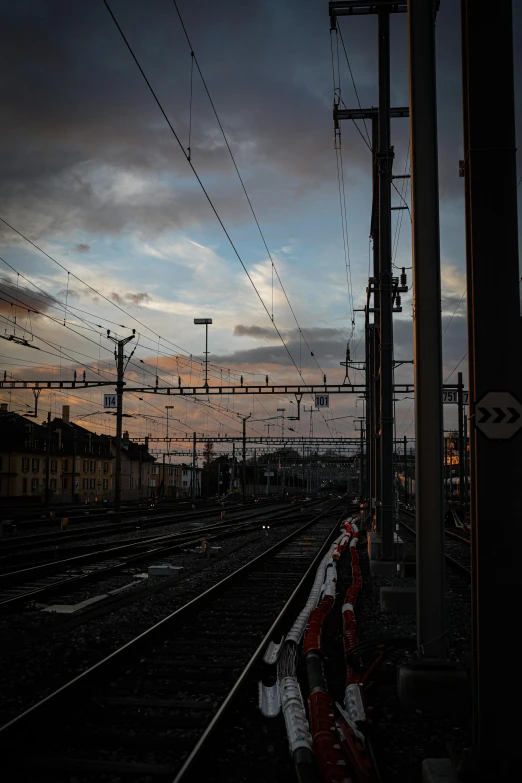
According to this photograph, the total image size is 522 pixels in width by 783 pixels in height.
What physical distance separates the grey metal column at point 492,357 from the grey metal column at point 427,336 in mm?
1768

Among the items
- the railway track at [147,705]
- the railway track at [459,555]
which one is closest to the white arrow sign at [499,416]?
the railway track at [147,705]

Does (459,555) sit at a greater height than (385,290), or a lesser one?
lesser

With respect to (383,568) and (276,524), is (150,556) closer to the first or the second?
(383,568)

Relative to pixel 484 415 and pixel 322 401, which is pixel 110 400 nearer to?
pixel 322 401

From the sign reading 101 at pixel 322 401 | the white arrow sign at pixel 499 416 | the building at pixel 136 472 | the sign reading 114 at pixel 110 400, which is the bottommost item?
the building at pixel 136 472

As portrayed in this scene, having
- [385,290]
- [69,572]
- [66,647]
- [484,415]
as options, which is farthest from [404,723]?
[69,572]

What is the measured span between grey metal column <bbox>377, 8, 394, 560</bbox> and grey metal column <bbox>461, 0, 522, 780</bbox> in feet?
31.8

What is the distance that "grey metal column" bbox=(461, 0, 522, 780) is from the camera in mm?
4410

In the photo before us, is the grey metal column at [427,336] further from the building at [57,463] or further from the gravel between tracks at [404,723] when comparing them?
the building at [57,463]

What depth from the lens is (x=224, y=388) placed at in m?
37.5

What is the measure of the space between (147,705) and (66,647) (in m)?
2.78

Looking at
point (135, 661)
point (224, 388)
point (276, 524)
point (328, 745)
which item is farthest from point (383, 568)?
point (224, 388)

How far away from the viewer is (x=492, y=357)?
462cm

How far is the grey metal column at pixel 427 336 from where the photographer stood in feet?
21.6
